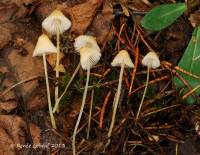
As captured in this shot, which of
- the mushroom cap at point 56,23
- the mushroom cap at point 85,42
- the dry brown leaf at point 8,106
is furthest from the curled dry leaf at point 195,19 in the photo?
the dry brown leaf at point 8,106

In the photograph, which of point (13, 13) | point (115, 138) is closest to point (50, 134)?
point (115, 138)

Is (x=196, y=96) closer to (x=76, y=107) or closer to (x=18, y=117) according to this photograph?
(x=76, y=107)

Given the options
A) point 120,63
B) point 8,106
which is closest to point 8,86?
point 8,106

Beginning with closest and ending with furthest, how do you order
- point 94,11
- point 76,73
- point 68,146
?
point 68,146, point 76,73, point 94,11

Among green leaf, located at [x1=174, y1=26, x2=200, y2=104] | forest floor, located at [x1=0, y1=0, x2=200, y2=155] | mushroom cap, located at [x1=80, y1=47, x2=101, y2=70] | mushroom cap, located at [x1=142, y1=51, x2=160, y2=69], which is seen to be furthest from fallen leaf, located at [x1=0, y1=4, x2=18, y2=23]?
green leaf, located at [x1=174, y1=26, x2=200, y2=104]

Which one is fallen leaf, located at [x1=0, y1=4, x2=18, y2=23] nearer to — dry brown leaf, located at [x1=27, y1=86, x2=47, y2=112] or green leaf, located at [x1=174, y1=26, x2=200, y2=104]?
dry brown leaf, located at [x1=27, y1=86, x2=47, y2=112]

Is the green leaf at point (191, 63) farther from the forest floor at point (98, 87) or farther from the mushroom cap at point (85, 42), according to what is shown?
the mushroom cap at point (85, 42)

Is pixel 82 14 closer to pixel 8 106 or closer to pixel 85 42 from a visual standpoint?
pixel 85 42
